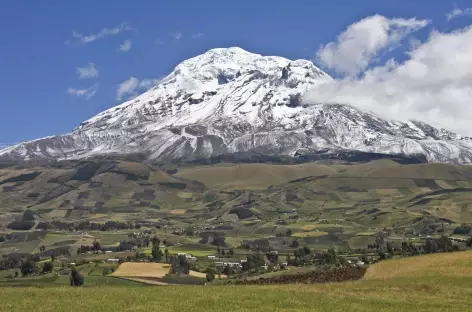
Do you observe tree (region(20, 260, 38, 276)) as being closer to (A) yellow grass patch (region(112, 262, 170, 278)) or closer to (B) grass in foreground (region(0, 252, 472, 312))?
(A) yellow grass patch (region(112, 262, 170, 278))

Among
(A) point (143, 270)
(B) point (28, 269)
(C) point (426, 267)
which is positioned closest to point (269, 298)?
(C) point (426, 267)

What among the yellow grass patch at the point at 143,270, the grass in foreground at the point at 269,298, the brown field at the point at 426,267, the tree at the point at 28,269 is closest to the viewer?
the grass in foreground at the point at 269,298

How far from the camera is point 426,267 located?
8431 cm

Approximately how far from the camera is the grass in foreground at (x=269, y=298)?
2045 inches

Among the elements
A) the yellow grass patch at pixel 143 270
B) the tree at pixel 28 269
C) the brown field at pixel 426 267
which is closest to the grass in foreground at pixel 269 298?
the brown field at pixel 426 267

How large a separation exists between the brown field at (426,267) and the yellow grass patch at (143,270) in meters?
47.8

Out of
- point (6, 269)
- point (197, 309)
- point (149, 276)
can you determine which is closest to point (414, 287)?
point (197, 309)

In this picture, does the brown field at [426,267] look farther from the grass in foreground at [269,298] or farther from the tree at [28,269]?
the tree at [28,269]

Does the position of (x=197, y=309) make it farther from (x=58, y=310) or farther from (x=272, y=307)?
(x=58, y=310)

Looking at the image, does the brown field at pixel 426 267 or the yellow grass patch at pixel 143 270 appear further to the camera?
the yellow grass patch at pixel 143 270

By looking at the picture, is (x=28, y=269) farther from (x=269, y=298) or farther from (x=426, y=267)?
(x=269, y=298)

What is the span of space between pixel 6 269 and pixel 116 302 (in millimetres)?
127084

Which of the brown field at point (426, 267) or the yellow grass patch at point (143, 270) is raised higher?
the brown field at point (426, 267)

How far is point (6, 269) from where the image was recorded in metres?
168
